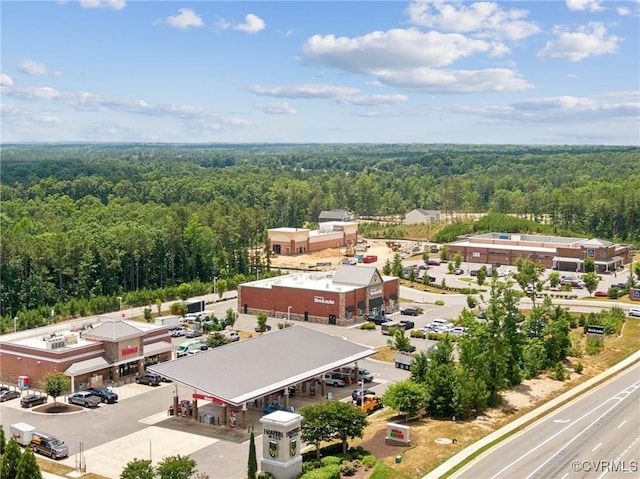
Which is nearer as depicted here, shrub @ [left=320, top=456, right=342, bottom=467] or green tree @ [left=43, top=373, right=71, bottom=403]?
shrub @ [left=320, top=456, right=342, bottom=467]

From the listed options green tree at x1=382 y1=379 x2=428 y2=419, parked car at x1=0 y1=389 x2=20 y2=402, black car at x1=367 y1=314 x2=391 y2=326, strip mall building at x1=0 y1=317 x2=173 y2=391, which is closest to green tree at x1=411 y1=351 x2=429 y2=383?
green tree at x1=382 y1=379 x2=428 y2=419

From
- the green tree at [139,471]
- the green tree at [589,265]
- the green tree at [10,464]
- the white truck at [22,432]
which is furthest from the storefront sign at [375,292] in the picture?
the green tree at [10,464]

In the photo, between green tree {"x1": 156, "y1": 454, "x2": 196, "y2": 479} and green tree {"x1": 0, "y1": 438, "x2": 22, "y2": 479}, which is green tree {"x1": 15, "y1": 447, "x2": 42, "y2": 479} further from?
green tree {"x1": 156, "y1": 454, "x2": 196, "y2": 479}

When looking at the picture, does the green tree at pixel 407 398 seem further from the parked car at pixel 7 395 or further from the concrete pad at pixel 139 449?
the parked car at pixel 7 395

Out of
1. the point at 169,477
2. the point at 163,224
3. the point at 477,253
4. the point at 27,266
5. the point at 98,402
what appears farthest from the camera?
the point at 477,253

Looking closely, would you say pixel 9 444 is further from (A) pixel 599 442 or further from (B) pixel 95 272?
(B) pixel 95 272

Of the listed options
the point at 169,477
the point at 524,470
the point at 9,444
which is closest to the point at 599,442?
the point at 524,470
